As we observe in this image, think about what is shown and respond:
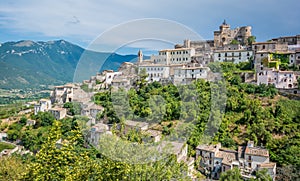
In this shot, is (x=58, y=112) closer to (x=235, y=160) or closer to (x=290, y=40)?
(x=235, y=160)

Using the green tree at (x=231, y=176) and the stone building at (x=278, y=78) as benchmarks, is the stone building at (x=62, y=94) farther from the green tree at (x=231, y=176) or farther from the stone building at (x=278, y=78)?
the green tree at (x=231, y=176)

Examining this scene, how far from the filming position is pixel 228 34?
33375 millimetres

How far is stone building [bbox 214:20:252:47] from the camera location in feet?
107

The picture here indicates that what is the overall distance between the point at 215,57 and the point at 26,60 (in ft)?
364

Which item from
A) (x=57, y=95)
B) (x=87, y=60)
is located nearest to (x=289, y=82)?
(x=87, y=60)

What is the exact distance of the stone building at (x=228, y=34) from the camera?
32.6m

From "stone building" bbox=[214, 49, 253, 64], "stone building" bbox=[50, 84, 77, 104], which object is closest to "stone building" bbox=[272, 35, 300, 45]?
"stone building" bbox=[214, 49, 253, 64]

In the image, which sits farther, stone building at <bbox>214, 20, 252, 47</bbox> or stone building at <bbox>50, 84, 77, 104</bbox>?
stone building at <bbox>214, 20, 252, 47</bbox>

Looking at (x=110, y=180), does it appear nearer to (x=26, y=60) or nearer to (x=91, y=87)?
(x=91, y=87)

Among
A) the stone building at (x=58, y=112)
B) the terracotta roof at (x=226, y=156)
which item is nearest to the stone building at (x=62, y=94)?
the stone building at (x=58, y=112)

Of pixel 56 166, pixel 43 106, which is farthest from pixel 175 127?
pixel 43 106

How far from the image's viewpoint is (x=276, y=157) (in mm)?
15945

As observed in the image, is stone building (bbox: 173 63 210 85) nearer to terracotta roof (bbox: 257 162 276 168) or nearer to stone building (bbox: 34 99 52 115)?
terracotta roof (bbox: 257 162 276 168)

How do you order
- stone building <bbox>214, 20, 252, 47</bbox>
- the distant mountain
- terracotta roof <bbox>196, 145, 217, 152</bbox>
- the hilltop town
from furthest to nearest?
1. the distant mountain
2. stone building <bbox>214, 20, 252, 47</bbox>
3. terracotta roof <bbox>196, 145, 217, 152</bbox>
4. the hilltop town
